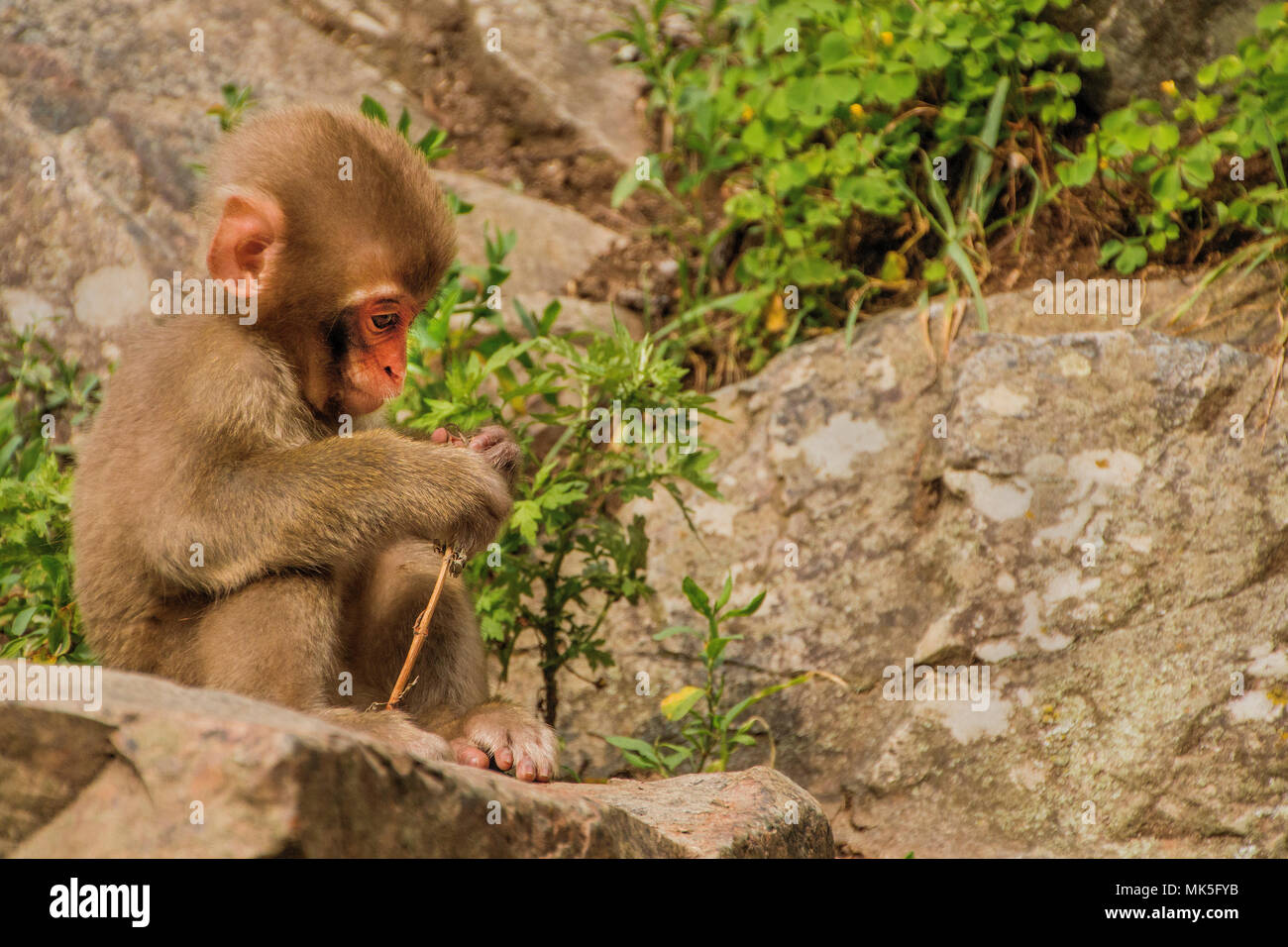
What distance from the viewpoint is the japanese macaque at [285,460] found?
3639 mm

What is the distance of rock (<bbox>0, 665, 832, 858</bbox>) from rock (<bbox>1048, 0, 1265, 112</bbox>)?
506cm

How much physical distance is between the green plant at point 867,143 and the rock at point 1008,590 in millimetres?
467

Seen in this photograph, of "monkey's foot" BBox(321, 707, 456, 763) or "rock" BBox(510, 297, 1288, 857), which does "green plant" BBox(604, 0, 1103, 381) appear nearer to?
"rock" BBox(510, 297, 1288, 857)

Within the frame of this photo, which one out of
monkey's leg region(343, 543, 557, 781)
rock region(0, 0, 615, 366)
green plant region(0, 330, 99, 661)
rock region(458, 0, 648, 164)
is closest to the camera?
monkey's leg region(343, 543, 557, 781)

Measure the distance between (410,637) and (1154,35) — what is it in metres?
4.67

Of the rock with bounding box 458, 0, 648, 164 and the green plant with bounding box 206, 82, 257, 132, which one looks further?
the rock with bounding box 458, 0, 648, 164

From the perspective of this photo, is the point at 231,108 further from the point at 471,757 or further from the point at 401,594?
the point at 471,757

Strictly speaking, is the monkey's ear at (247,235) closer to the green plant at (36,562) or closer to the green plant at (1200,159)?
the green plant at (36,562)

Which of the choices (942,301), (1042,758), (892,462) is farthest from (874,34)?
(1042,758)

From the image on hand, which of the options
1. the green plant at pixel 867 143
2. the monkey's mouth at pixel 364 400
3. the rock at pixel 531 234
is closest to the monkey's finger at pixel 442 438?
the monkey's mouth at pixel 364 400

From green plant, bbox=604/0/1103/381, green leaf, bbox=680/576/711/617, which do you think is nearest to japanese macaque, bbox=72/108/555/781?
green leaf, bbox=680/576/711/617

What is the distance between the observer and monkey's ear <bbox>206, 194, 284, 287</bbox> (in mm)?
3701

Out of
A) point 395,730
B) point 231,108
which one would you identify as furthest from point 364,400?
point 231,108

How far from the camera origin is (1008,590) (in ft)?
17.1
